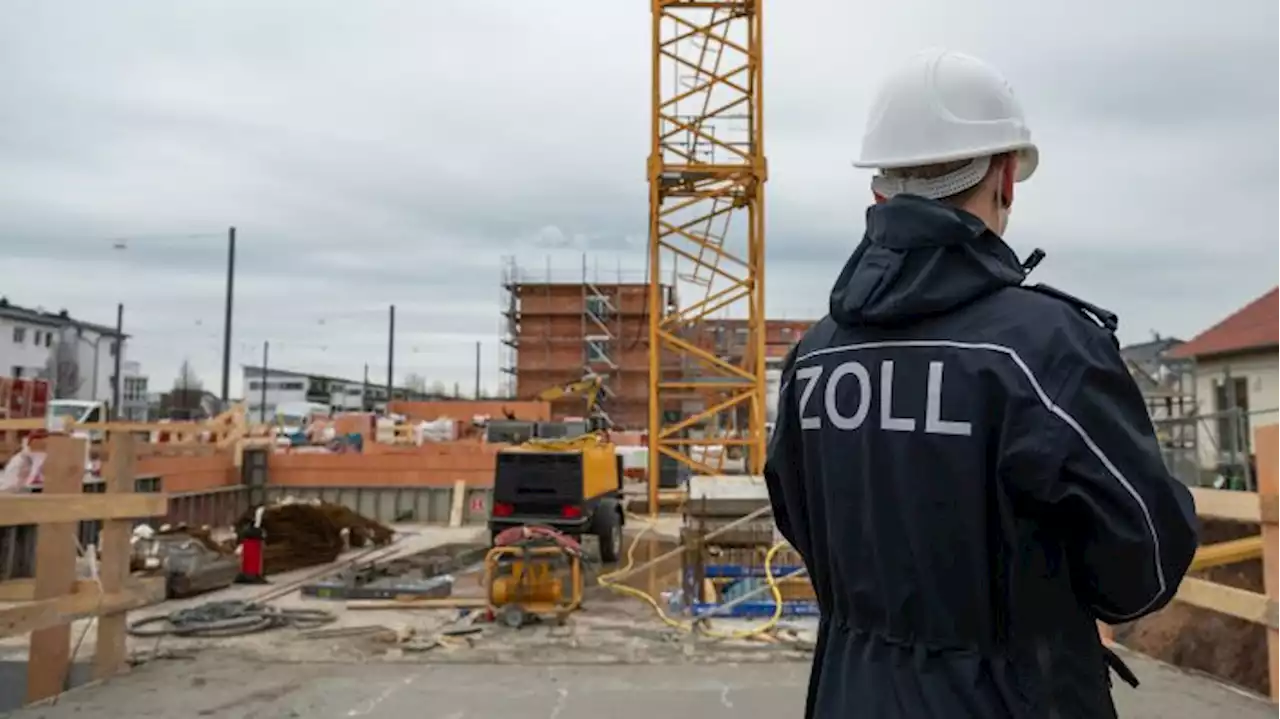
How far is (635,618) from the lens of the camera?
893 cm

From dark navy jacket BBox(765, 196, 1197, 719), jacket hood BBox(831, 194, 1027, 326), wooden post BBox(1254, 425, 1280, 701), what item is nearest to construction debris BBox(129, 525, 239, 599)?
wooden post BBox(1254, 425, 1280, 701)

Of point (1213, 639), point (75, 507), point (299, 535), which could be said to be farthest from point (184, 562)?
point (1213, 639)

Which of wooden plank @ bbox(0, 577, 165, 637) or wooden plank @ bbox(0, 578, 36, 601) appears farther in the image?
wooden plank @ bbox(0, 578, 36, 601)

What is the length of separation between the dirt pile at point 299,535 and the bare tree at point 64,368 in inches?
2019

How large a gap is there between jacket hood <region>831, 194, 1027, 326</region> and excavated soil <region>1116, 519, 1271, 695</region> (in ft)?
22.1

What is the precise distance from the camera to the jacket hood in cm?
165

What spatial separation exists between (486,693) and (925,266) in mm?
4696

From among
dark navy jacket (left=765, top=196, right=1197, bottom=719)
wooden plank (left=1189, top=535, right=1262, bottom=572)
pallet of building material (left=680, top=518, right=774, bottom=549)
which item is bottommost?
pallet of building material (left=680, top=518, right=774, bottom=549)

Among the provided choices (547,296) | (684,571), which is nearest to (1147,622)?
(684,571)

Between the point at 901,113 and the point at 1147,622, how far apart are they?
8.60 m

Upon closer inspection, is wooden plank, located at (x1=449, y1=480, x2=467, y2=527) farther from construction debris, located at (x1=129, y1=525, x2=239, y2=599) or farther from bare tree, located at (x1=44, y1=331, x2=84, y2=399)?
bare tree, located at (x1=44, y1=331, x2=84, y2=399)

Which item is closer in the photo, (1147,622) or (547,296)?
(1147,622)

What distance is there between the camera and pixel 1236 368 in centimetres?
2398

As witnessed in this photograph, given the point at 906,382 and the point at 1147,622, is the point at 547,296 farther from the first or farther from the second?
the point at 906,382
